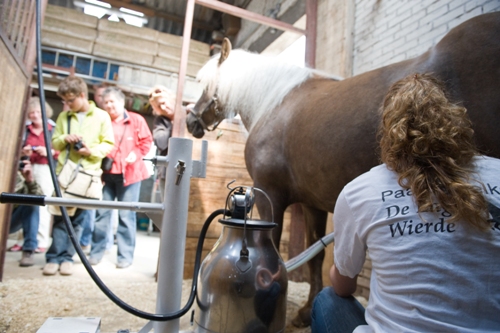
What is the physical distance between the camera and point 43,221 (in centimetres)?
337

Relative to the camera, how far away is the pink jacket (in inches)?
111

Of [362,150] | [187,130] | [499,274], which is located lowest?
[499,274]

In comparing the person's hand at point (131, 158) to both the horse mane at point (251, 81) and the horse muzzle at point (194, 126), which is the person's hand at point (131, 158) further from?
the horse mane at point (251, 81)

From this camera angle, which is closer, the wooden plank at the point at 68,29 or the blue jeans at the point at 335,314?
the blue jeans at the point at 335,314

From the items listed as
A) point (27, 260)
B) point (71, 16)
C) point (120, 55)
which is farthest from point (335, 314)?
point (71, 16)

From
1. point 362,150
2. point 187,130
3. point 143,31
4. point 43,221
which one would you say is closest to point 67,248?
point 43,221

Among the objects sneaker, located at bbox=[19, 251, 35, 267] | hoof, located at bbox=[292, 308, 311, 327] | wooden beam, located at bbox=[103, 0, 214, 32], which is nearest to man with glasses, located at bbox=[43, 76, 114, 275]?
sneaker, located at bbox=[19, 251, 35, 267]

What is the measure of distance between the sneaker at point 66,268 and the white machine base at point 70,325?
1.60 meters

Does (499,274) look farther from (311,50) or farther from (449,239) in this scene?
(311,50)

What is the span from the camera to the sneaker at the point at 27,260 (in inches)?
106

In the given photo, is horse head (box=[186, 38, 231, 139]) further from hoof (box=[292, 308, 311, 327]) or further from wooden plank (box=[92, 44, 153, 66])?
wooden plank (box=[92, 44, 153, 66])

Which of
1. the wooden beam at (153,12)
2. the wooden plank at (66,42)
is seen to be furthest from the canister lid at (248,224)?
the wooden plank at (66,42)

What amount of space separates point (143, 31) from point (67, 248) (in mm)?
4817

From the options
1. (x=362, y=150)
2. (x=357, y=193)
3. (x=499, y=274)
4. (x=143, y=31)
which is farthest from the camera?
(x=143, y=31)
